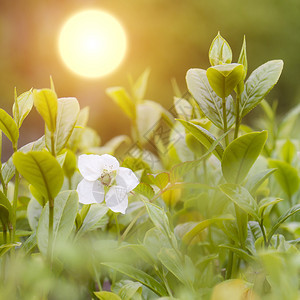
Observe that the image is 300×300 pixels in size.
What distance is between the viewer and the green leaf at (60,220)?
0.41 m

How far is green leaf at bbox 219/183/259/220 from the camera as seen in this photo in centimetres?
41

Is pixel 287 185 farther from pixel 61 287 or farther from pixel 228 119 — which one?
pixel 61 287

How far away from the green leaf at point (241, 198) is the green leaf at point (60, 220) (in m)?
0.16

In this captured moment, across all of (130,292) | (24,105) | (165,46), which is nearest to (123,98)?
(24,105)

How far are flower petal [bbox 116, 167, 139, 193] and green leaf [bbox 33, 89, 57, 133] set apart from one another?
88mm

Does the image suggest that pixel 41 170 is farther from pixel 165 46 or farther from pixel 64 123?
A: pixel 165 46

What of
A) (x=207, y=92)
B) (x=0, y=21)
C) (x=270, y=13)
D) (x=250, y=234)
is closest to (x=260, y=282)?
(x=250, y=234)

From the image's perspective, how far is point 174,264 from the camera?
0.42m

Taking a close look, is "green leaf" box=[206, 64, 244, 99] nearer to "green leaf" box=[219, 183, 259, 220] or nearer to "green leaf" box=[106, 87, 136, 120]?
"green leaf" box=[219, 183, 259, 220]

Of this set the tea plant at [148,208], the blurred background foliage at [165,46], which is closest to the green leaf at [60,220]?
the tea plant at [148,208]

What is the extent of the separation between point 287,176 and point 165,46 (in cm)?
444

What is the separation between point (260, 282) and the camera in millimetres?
403

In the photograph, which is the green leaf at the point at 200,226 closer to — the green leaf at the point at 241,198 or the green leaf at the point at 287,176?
the green leaf at the point at 241,198

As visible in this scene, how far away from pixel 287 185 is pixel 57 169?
0.40 meters
